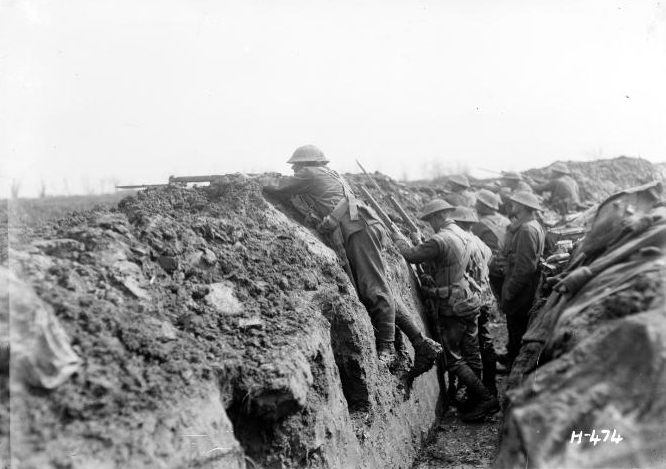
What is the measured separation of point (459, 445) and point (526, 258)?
103 inches

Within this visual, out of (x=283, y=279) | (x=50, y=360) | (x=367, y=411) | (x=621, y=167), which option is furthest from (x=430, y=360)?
(x=621, y=167)

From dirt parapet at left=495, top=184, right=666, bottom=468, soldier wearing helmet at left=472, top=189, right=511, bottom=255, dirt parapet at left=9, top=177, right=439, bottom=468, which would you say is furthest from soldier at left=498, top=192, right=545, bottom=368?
dirt parapet at left=495, top=184, right=666, bottom=468

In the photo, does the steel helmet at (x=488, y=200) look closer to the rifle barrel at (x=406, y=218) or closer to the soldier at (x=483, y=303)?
the rifle barrel at (x=406, y=218)

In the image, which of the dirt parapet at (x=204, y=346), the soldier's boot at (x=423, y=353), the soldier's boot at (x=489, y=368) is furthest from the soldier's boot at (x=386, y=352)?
the soldier's boot at (x=489, y=368)

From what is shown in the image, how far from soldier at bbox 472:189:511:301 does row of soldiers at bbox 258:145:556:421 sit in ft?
0.79

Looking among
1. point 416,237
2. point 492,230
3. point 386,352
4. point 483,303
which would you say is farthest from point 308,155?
point 492,230

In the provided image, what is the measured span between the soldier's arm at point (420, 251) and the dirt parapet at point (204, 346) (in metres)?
1.54

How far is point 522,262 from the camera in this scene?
8.00m

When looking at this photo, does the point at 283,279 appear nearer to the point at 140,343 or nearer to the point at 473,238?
the point at 140,343

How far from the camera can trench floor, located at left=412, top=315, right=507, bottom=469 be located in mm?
6129

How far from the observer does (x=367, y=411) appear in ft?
17.8

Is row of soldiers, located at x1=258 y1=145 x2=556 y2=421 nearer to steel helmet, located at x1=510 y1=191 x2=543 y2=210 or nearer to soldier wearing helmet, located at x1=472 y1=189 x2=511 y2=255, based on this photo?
steel helmet, located at x1=510 y1=191 x2=543 y2=210

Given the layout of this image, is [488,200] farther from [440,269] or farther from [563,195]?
[563,195]

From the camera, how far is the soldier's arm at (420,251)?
7.31 metres
